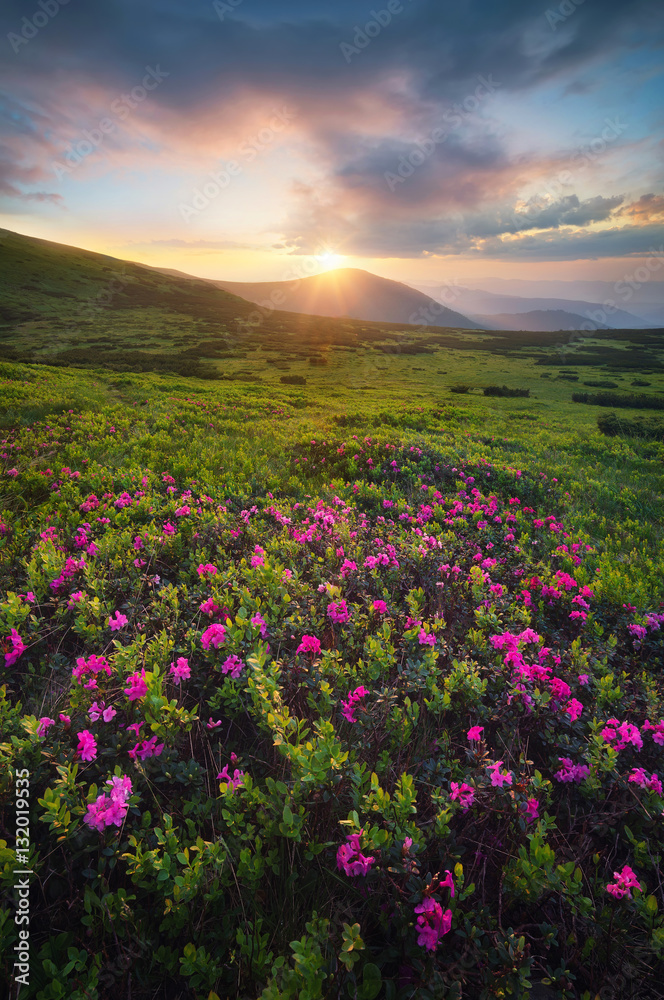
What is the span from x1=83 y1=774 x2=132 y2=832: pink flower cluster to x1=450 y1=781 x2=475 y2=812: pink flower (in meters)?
1.86

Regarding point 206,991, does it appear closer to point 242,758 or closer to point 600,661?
point 242,758

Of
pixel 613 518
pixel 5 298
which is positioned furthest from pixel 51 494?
pixel 5 298

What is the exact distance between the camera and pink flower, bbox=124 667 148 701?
110 inches

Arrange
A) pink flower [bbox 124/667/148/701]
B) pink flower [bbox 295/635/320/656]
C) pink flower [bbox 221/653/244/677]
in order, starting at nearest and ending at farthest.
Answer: pink flower [bbox 124/667/148/701] → pink flower [bbox 221/653/244/677] → pink flower [bbox 295/635/320/656]

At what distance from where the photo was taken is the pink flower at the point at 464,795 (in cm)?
244

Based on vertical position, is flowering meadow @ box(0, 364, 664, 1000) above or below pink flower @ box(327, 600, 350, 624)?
below

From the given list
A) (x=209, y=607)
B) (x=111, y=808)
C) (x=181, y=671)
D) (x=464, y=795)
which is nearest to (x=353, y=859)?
(x=464, y=795)

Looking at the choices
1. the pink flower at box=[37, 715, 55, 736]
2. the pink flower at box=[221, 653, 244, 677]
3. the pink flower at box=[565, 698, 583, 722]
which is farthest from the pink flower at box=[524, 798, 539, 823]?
the pink flower at box=[37, 715, 55, 736]

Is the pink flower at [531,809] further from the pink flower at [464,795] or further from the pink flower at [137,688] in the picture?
the pink flower at [137,688]

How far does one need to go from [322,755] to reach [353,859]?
18.8 inches

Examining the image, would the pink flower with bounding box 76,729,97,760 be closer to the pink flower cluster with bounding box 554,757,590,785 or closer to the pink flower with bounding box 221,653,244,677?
the pink flower with bounding box 221,653,244,677

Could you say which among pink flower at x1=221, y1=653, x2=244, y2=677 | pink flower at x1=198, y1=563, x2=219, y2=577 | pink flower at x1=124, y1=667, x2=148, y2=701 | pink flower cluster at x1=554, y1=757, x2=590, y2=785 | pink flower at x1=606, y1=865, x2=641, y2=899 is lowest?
pink flower cluster at x1=554, y1=757, x2=590, y2=785

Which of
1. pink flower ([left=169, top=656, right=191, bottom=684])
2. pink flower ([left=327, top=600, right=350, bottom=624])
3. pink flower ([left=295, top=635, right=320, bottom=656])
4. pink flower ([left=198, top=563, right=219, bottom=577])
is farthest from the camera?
pink flower ([left=198, top=563, right=219, bottom=577])

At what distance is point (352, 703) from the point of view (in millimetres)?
3105
